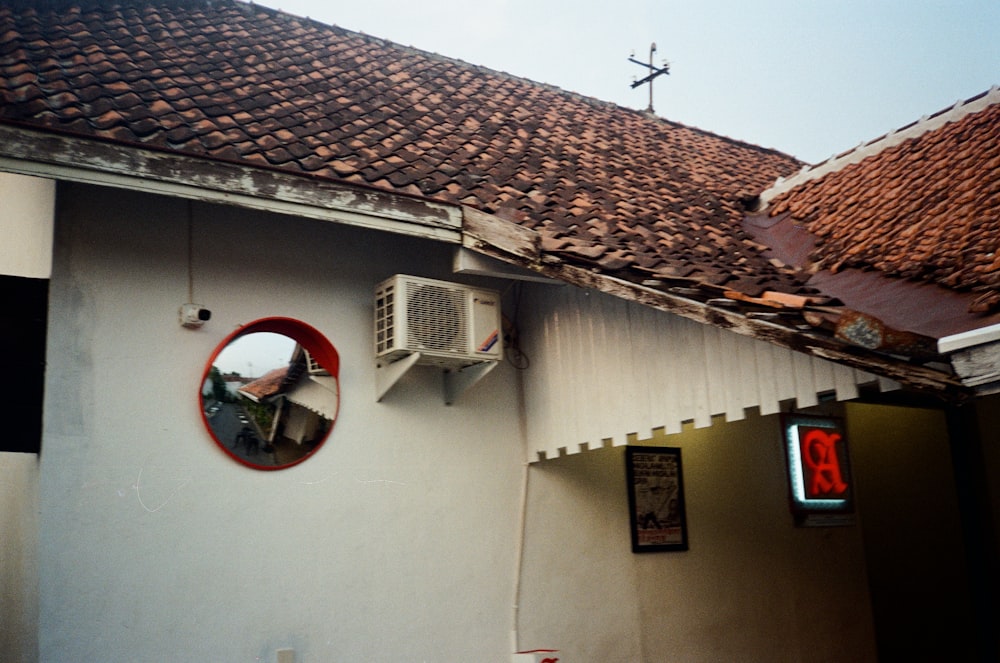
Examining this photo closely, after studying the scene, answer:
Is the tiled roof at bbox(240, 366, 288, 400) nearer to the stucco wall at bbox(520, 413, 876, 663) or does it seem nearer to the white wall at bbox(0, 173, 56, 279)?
the white wall at bbox(0, 173, 56, 279)

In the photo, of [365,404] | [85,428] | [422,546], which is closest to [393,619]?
[422,546]

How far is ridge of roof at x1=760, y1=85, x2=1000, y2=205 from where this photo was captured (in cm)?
744

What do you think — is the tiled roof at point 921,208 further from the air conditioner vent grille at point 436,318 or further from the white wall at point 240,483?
the white wall at point 240,483

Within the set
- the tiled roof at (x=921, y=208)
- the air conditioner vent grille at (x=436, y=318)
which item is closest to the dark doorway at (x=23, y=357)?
the air conditioner vent grille at (x=436, y=318)

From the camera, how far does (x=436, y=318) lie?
571cm

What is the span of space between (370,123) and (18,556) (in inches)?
139

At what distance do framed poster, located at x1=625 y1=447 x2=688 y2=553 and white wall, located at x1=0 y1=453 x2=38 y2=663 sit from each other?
4.14 m

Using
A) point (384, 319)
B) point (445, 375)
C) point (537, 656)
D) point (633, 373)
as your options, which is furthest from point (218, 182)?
point (537, 656)

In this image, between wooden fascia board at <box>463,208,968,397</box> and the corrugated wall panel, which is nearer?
wooden fascia board at <box>463,208,968,397</box>

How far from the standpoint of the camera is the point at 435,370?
6.22 metres

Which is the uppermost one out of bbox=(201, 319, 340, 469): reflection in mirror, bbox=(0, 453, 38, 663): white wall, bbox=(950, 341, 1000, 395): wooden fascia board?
bbox=(201, 319, 340, 469): reflection in mirror

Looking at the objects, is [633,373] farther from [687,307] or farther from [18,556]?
[18,556]

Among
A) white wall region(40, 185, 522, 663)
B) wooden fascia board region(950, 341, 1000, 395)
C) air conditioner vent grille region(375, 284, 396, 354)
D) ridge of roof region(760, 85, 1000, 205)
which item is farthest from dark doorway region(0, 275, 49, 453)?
ridge of roof region(760, 85, 1000, 205)

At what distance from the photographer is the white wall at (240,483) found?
4.76m
